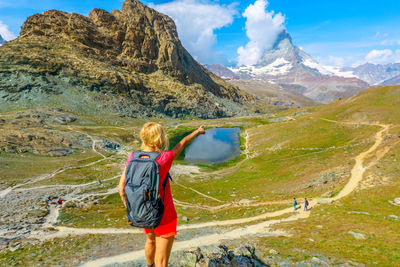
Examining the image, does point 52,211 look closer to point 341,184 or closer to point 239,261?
point 239,261

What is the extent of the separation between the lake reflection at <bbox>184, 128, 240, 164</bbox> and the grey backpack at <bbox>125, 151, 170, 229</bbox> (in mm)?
70290

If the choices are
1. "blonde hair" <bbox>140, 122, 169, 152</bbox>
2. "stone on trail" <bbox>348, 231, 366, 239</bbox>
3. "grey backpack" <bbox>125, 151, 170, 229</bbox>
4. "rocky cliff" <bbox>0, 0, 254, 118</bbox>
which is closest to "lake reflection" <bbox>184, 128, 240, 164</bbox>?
"stone on trail" <bbox>348, 231, 366, 239</bbox>

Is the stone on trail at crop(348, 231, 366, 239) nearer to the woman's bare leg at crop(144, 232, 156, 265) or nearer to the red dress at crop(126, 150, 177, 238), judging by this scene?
the woman's bare leg at crop(144, 232, 156, 265)

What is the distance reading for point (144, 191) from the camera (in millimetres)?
4887

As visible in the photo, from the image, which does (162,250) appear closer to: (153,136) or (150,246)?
(150,246)

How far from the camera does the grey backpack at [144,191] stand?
4957mm

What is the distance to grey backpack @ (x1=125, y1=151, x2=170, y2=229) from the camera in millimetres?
4957

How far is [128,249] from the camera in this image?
16.4 meters

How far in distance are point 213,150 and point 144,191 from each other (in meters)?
87.5

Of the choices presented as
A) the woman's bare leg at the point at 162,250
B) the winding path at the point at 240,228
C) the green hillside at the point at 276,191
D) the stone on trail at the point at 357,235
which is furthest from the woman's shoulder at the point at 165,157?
the stone on trail at the point at 357,235

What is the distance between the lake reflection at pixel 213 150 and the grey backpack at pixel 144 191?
231 ft

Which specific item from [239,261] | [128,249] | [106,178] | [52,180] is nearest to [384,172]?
[239,261]

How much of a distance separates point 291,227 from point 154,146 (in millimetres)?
19627

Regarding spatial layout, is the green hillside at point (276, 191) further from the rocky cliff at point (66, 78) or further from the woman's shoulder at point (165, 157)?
the rocky cliff at point (66, 78)
